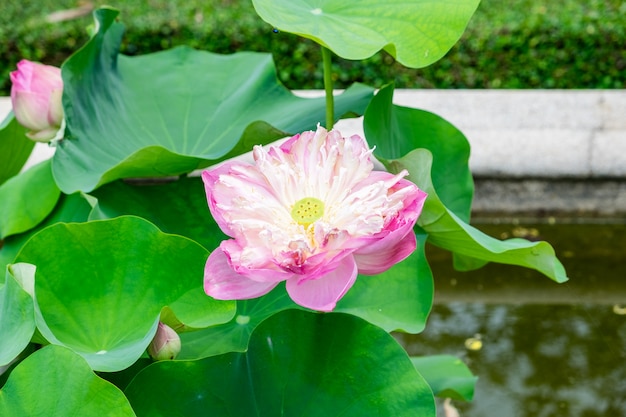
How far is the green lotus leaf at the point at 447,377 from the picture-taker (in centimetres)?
124

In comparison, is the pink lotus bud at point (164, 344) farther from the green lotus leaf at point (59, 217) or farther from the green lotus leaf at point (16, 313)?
the green lotus leaf at point (59, 217)

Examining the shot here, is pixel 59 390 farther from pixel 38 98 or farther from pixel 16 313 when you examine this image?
pixel 38 98

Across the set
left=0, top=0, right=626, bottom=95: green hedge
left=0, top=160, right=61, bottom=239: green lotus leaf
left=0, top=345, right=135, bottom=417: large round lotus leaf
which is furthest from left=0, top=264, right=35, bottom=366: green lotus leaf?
left=0, top=0, right=626, bottom=95: green hedge

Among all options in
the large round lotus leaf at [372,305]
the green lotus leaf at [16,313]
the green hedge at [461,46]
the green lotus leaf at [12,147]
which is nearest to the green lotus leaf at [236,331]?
the large round lotus leaf at [372,305]

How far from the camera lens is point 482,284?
237 centimetres

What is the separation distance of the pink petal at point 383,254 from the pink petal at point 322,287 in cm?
1

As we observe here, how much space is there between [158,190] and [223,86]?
26 centimetres

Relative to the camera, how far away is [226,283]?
1.98ft

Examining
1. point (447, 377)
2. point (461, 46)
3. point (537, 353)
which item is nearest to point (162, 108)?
point (447, 377)

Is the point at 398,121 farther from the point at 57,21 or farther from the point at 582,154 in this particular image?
the point at 57,21

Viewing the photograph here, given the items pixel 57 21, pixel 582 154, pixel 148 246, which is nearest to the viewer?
pixel 148 246

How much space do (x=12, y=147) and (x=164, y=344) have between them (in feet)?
1.80

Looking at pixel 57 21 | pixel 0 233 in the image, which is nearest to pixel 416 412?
pixel 0 233

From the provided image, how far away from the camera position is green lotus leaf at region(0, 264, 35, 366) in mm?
604
